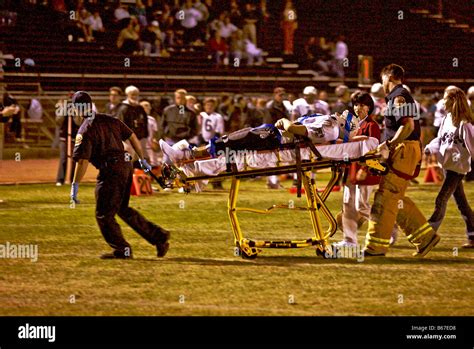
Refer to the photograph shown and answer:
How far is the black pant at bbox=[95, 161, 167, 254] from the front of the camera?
41.7 ft

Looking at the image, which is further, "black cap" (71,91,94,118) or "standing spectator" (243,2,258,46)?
"standing spectator" (243,2,258,46)

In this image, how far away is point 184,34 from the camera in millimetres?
39688

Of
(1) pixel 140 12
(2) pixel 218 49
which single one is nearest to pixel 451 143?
(1) pixel 140 12

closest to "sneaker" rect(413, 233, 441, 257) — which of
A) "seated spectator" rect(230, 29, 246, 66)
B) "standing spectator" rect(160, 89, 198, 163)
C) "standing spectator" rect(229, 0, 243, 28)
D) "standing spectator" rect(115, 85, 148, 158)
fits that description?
"standing spectator" rect(115, 85, 148, 158)

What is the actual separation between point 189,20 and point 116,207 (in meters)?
26.9

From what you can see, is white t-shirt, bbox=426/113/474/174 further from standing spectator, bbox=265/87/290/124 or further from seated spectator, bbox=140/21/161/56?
seated spectator, bbox=140/21/161/56

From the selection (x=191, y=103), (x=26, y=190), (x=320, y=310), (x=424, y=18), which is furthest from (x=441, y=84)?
(x=320, y=310)

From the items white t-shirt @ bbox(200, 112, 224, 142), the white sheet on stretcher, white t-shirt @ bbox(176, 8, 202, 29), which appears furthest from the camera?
white t-shirt @ bbox(176, 8, 202, 29)

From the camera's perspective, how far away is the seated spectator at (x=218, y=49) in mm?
39562

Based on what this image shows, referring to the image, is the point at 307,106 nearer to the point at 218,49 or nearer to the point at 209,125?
the point at 209,125

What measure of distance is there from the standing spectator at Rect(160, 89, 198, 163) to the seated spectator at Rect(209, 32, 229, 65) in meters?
16.0

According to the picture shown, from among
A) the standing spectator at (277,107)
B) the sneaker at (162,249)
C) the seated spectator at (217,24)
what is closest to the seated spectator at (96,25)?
the seated spectator at (217,24)

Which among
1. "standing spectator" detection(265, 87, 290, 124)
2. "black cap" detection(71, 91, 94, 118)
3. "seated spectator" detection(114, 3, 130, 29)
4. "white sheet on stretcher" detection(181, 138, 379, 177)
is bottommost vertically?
"standing spectator" detection(265, 87, 290, 124)
